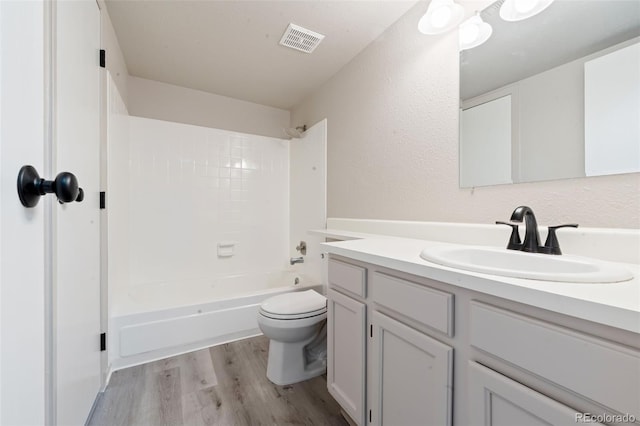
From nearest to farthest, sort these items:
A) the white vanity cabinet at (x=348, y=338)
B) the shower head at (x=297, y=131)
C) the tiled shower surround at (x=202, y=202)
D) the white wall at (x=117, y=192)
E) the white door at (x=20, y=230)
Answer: the white door at (x=20, y=230)
the white vanity cabinet at (x=348, y=338)
the white wall at (x=117, y=192)
the tiled shower surround at (x=202, y=202)
the shower head at (x=297, y=131)

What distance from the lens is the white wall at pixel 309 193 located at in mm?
2412

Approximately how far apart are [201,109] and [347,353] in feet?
8.90

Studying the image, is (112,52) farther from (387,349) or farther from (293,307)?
(387,349)

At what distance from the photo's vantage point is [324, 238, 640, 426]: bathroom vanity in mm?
460

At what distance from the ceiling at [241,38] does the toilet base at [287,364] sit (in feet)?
6.68

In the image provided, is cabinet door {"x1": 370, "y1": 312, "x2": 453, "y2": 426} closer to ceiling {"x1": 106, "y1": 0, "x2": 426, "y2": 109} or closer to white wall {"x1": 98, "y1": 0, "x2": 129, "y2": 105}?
ceiling {"x1": 106, "y1": 0, "x2": 426, "y2": 109}

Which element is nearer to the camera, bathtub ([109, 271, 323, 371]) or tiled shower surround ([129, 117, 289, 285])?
bathtub ([109, 271, 323, 371])

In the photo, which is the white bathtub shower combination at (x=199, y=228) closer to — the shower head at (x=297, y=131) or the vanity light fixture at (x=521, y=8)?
the shower head at (x=297, y=131)

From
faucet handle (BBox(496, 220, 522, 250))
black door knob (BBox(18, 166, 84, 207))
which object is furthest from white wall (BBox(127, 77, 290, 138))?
faucet handle (BBox(496, 220, 522, 250))

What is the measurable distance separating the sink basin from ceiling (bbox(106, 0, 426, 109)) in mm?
1485

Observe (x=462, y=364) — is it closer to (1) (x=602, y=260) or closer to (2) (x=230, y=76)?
(1) (x=602, y=260)

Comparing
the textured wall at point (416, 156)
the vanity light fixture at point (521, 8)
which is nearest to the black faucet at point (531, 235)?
the textured wall at point (416, 156)

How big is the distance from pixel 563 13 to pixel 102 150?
2.25 metres

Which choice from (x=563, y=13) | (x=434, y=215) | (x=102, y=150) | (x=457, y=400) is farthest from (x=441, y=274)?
(x=102, y=150)
